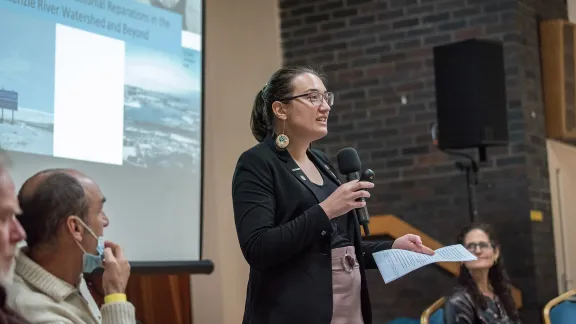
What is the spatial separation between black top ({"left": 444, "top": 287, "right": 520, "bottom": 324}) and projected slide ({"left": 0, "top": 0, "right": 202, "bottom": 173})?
137cm

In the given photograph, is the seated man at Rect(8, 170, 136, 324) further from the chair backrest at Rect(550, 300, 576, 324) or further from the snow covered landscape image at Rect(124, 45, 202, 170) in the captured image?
the chair backrest at Rect(550, 300, 576, 324)

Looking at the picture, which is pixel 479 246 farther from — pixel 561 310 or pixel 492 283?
pixel 561 310

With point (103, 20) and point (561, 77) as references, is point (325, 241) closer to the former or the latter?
point (103, 20)

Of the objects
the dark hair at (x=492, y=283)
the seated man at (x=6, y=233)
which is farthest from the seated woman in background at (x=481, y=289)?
the seated man at (x=6, y=233)

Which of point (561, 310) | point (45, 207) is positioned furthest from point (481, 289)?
point (45, 207)

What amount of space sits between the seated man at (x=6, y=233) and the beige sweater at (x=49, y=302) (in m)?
0.25

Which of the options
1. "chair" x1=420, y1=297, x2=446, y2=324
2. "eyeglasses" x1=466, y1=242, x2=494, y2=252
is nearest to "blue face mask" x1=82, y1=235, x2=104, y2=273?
"chair" x1=420, y1=297, x2=446, y2=324

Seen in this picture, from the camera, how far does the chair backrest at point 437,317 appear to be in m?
3.76

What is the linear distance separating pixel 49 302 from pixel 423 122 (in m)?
3.55

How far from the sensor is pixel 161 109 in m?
3.66

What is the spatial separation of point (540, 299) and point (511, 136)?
0.95m

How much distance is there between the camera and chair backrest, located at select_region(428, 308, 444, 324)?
3758 mm

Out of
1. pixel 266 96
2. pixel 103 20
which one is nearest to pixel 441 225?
pixel 103 20

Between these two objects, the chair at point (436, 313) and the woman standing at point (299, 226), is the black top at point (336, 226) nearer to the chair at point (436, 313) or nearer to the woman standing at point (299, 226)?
the woman standing at point (299, 226)
